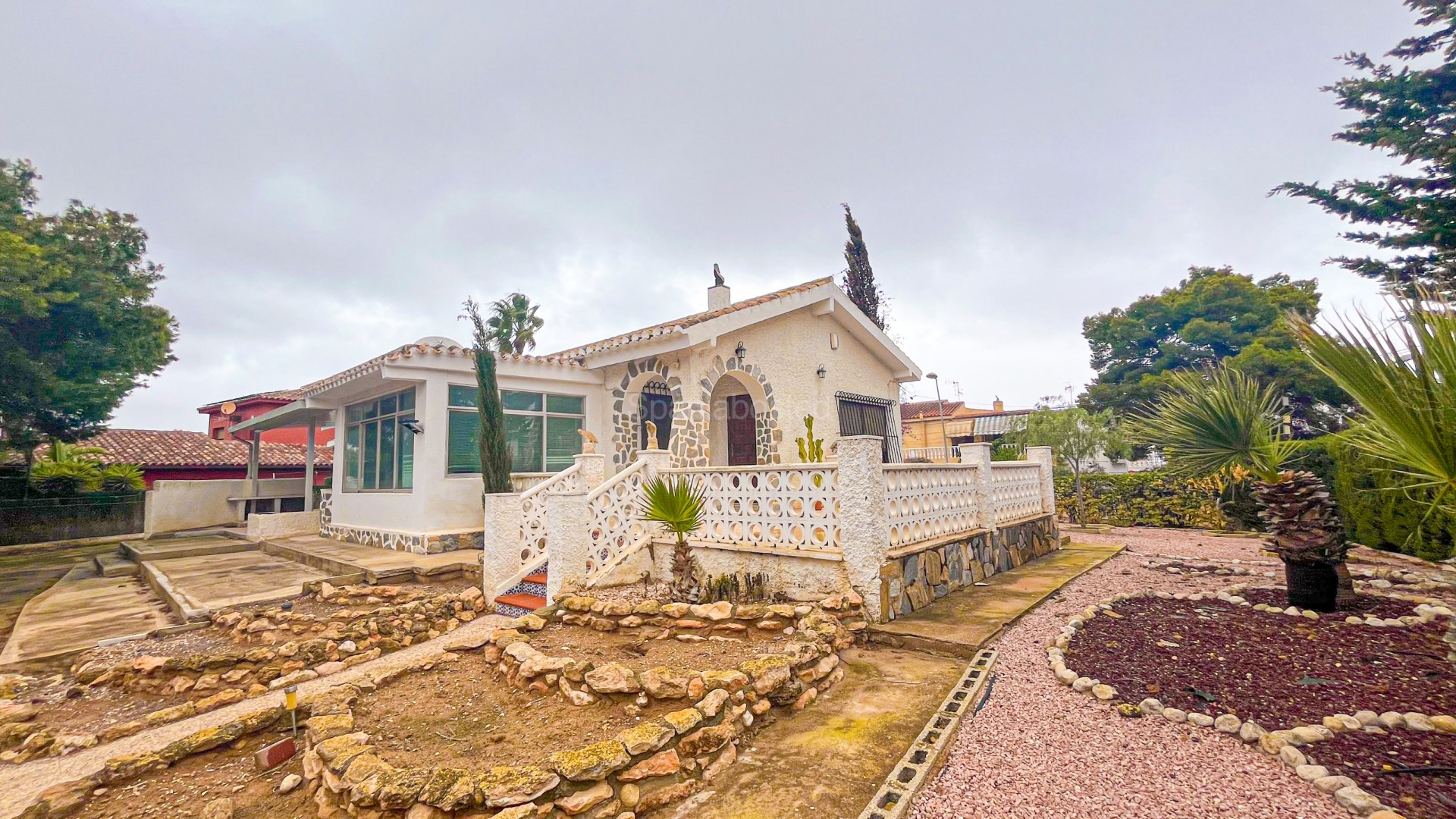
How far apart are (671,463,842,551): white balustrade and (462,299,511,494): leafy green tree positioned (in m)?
3.78

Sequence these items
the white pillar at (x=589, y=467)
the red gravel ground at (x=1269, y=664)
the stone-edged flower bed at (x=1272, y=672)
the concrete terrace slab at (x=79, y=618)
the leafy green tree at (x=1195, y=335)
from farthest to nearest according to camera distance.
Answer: the leafy green tree at (x=1195, y=335), the white pillar at (x=589, y=467), the concrete terrace slab at (x=79, y=618), the red gravel ground at (x=1269, y=664), the stone-edged flower bed at (x=1272, y=672)

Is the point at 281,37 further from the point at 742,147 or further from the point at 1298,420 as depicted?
the point at 1298,420

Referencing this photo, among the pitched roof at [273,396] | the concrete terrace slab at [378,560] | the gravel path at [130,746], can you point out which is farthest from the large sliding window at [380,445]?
the pitched roof at [273,396]

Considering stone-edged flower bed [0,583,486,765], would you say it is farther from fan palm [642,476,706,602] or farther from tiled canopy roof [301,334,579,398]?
tiled canopy roof [301,334,579,398]

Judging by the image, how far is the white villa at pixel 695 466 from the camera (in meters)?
5.27

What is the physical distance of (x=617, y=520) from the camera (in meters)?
6.46

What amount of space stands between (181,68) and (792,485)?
13096 millimetres

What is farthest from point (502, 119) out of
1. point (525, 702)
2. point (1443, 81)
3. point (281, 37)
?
point (1443, 81)

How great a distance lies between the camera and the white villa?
207 inches

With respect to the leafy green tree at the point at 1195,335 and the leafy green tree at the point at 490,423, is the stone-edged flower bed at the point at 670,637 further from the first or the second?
the leafy green tree at the point at 1195,335

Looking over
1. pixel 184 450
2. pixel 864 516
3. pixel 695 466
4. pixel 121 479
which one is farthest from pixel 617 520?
pixel 184 450

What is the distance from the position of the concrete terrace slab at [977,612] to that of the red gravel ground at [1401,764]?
1866mm

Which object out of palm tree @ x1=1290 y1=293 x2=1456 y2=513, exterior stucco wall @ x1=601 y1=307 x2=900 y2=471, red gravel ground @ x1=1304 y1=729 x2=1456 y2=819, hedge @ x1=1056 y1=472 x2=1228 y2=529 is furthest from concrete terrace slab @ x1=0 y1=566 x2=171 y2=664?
hedge @ x1=1056 y1=472 x2=1228 y2=529

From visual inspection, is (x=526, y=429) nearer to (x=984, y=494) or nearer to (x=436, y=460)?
(x=436, y=460)
